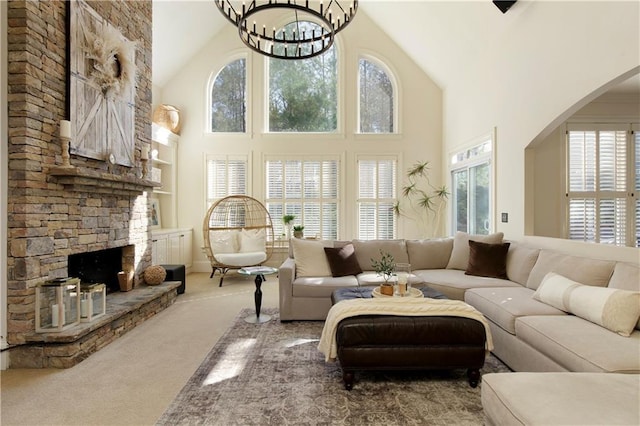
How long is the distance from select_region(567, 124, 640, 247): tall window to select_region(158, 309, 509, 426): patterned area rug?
9.78ft

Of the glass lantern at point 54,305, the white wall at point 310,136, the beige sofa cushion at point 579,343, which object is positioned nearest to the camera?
the beige sofa cushion at point 579,343

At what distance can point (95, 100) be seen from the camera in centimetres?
339

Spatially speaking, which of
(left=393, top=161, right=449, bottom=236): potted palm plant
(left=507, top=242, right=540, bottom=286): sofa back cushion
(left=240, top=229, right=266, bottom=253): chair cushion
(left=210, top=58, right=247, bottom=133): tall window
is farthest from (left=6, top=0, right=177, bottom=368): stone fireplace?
(left=393, top=161, right=449, bottom=236): potted palm plant

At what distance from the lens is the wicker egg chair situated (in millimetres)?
5691

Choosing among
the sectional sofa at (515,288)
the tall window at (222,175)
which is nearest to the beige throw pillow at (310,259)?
the sectional sofa at (515,288)

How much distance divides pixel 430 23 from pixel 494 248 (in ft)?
12.5

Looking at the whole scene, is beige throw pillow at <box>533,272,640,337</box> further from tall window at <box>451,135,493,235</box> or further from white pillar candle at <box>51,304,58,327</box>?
white pillar candle at <box>51,304,58,327</box>

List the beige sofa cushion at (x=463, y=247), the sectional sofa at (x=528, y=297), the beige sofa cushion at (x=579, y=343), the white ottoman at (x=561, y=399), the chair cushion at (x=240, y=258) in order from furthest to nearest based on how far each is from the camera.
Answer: the chair cushion at (x=240, y=258)
the beige sofa cushion at (x=463, y=247)
the beige sofa cushion at (x=579, y=343)
the sectional sofa at (x=528, y=297)
the white ottoman at (x=561, y=399)

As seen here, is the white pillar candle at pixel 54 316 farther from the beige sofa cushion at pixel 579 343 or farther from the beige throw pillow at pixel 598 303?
the beige throw pillow at pixel 598 303

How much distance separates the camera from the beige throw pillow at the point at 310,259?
4.00 m

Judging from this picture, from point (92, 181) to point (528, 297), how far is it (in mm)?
4114

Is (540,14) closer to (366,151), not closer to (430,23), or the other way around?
(430,23)

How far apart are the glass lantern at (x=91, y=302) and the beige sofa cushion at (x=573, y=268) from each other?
13.4 feet

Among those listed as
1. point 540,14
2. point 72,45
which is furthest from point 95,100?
point 540,14
